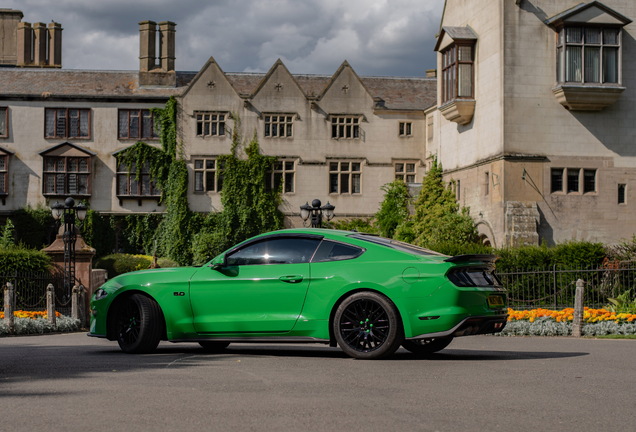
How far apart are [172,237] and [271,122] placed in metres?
7.66

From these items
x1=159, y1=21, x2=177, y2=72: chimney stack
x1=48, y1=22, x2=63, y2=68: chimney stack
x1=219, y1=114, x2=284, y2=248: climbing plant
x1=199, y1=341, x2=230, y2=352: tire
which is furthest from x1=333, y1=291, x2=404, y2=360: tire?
x1=48, y1=22, x2=63, y2=68: chimney stack

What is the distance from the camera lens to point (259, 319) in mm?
8398

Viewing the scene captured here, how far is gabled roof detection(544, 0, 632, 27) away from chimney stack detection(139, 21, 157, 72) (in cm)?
2134

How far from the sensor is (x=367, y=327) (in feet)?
26.2

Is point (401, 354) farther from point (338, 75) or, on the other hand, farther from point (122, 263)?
point (338, 75)

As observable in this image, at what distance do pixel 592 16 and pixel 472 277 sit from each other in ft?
72.5

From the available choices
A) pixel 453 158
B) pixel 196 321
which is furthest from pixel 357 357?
pixel 453 158

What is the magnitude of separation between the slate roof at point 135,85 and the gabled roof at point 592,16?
42.8 ft

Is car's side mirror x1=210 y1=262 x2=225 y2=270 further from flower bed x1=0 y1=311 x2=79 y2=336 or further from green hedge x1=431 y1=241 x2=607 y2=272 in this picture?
green hedge x1=431 y1=241 x2=607 y2=272

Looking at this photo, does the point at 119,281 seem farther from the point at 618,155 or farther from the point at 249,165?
the point at 249,165

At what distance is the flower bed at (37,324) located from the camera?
52.3ft

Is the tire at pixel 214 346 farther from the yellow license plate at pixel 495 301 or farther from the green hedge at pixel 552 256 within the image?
the green hedge at pixel 552 256

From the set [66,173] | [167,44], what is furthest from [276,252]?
[167,44]

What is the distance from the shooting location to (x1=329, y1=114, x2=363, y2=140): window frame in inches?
1527
